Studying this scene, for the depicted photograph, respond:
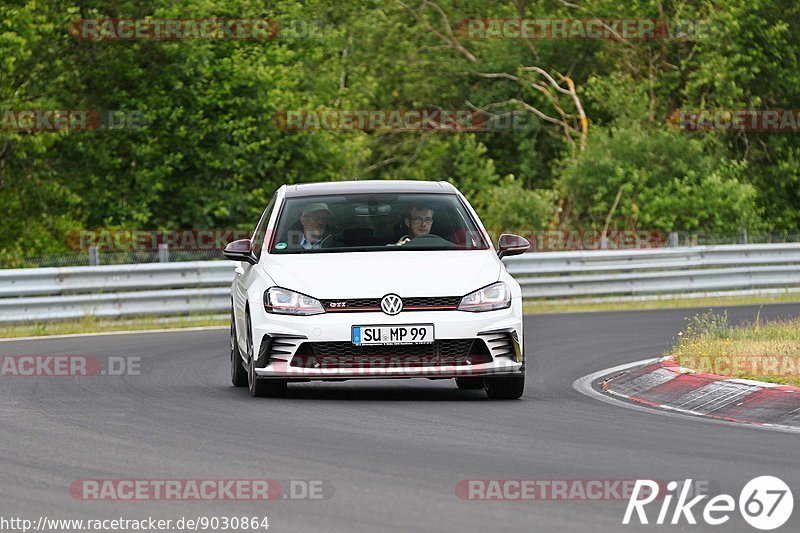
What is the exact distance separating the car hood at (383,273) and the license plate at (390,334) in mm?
233

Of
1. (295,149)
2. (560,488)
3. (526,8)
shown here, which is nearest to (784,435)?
(560,488)

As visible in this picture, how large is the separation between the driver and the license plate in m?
1.23

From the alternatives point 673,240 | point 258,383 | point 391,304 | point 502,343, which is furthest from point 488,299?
point 673,240

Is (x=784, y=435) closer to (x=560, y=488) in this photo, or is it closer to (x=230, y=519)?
(x=560, y=488)

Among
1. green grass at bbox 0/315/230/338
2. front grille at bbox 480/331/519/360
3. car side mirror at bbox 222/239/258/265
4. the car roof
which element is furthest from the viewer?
green grass at bbox 0/315/230/338

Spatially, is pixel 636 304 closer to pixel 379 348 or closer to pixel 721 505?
pixel 379 348

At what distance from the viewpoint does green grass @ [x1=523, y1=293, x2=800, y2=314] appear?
26.1m

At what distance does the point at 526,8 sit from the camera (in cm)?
4981

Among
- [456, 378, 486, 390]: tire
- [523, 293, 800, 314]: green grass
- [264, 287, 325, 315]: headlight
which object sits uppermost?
[264, 287, 325, 315]: headlight

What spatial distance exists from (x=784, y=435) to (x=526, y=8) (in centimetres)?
4078

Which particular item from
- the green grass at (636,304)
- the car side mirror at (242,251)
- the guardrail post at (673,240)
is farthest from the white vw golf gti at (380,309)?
the guardrail post at (673,240)

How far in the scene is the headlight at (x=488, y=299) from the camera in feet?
39.5

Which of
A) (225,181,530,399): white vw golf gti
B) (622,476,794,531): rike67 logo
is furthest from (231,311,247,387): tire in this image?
(622,476,794,531): rike67 logo

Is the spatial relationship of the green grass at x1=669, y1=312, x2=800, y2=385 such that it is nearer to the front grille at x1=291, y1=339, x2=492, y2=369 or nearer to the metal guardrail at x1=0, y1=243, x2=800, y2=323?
the front grille at x1=291, y1=339, x2=492, y2=369
